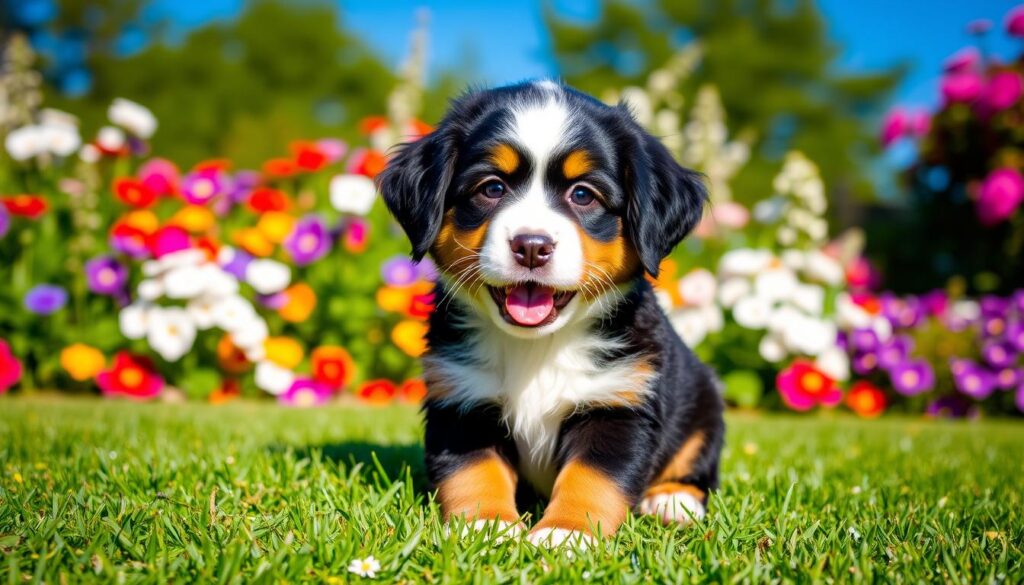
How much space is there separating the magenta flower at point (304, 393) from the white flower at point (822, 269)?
422 cm

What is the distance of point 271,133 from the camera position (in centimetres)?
2089

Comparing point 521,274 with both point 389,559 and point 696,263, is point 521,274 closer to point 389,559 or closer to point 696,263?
point 389,559

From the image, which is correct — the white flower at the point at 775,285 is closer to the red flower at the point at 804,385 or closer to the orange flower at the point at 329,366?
the red flower at the point at 804,385

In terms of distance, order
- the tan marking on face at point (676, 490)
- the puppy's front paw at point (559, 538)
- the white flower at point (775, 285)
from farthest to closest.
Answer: the white flower at point (775, 285)
the tan marking on face at point (676, 490)
the puppy's front paw at point (559, 538)

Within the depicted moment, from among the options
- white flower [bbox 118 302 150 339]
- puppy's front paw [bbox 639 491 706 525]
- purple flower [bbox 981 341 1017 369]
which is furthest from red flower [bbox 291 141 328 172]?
purple flower [bbox 981 341 1017 369]

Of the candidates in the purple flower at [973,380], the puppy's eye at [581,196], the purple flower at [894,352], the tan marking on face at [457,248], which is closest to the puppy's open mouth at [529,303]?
the tan marking on face at [457,248]

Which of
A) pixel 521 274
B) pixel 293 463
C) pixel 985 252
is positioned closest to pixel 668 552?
pixel 521 274

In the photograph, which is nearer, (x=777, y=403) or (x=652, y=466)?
(x=652, y=466)

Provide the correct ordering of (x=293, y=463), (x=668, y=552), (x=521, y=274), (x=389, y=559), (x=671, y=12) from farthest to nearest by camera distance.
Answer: (x=671, y=12)
(x=293, y=463)
(x=521, y=274)
(x=668, y=552)
(x=389, y=559)

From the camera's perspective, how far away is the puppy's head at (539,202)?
2377 millimetres

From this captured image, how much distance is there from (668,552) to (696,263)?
222 inches

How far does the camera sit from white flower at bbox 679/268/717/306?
21.3 ft

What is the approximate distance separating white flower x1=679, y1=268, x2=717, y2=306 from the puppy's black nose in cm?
440

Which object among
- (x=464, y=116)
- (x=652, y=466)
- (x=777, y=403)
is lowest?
(x=777, y=403)
